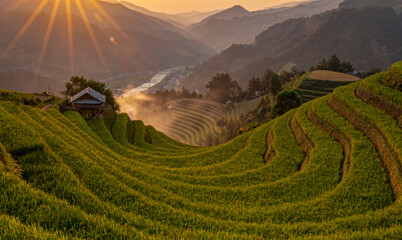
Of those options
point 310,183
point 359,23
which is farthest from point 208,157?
point 359,23

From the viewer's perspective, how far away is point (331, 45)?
191000 mm

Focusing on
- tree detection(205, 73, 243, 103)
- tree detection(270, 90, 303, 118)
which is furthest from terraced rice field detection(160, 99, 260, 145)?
tree detection(270, 90, 303, 118)

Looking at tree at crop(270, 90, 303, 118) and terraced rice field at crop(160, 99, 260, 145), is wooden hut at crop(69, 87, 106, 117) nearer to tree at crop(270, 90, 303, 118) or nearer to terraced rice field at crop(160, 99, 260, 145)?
tree at crop(270, 90, 303, 118)

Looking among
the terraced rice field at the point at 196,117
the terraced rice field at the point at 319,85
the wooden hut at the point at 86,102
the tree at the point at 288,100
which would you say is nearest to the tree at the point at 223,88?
the terraced rice field at the point at 196,117

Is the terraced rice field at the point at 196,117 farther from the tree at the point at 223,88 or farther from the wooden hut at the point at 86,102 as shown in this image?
the wooden hut at the point at 86,102

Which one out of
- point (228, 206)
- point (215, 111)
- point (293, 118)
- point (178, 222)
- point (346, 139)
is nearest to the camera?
point (178, 222)

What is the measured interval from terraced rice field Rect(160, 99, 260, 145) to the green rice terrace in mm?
52997

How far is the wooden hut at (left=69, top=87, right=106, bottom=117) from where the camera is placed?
1059 inches

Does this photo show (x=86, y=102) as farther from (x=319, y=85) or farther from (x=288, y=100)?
(x=319, y=85)

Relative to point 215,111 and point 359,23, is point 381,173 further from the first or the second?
point 359,23

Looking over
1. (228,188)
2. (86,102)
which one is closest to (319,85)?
(86,102)

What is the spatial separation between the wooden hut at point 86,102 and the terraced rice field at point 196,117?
41011 mm

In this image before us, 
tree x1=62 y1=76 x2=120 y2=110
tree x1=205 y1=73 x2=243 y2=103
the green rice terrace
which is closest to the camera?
the green rice terrace

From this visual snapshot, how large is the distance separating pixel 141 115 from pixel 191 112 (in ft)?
113
